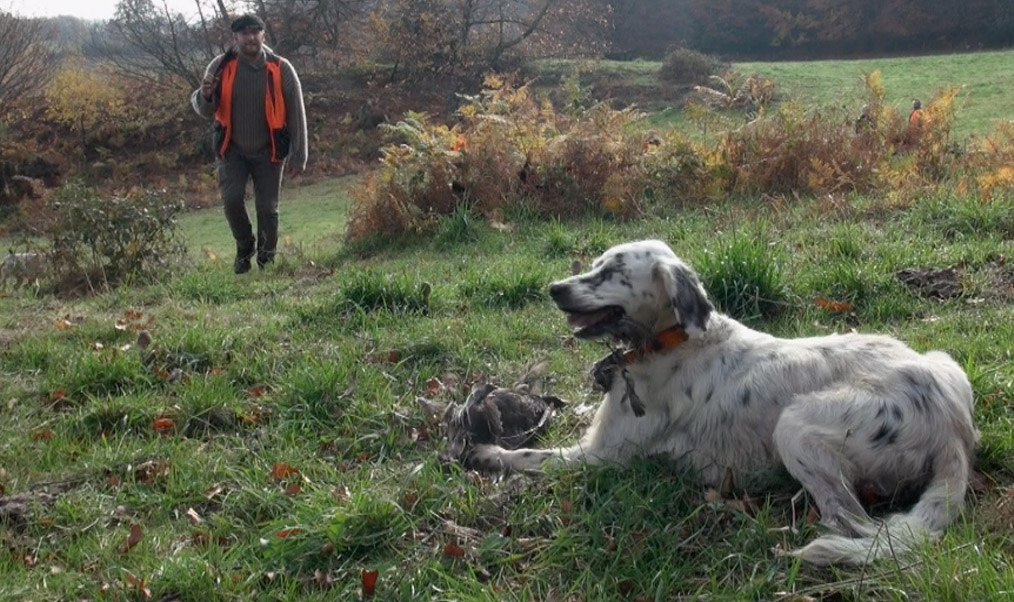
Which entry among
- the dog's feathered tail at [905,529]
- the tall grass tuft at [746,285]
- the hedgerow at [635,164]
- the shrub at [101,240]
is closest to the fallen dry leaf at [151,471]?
the dog's feathered tail at [905,529]

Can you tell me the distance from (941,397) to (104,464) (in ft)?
Result: 12.8

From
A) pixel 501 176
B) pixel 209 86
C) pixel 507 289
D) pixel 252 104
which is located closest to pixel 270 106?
pixel 252 104

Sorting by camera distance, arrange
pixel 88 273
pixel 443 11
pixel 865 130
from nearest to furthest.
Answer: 1. pixel 88 273
2. pixel 865 130
3. pixel 443 11

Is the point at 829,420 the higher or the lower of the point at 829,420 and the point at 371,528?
the higher

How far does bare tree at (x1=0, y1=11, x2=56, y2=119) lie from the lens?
2880cm

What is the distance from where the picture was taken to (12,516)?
4.39 meters

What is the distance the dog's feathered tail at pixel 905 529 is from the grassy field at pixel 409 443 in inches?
2.6

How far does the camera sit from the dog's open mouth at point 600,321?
4.36 metres

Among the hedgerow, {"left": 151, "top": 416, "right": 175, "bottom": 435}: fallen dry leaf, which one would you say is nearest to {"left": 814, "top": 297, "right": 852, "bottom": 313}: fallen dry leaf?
{"left": 151, "top": 416, "right": 175, "bottom": 435}: fallen dry leaf

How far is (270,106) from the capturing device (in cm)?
1020

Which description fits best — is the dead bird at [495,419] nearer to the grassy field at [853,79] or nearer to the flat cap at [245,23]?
the flat cap at [245,23]

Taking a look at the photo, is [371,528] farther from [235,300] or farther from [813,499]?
[235,300]

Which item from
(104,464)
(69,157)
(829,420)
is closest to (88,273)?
(104,464)

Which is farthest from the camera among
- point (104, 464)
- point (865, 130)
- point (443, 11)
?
point (443, 11)
